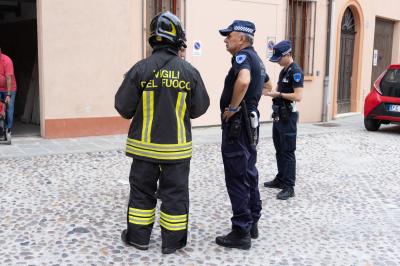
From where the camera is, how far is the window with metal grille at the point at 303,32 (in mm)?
12384

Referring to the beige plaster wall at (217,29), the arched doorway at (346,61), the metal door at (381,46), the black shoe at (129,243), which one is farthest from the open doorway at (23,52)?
the metal door at (381,46)

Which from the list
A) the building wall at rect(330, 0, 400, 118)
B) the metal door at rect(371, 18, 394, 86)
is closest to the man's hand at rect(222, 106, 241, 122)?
the building wall at rect(330, 0, 400, 118)

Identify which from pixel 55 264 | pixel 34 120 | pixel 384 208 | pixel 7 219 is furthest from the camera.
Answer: pixel 34 120

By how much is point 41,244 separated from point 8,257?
12.6 inches

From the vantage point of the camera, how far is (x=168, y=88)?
3732 mm

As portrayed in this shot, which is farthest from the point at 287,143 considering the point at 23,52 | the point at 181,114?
the point at 23,52

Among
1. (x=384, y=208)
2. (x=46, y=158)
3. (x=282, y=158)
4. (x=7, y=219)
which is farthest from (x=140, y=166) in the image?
(x=46, y=158)

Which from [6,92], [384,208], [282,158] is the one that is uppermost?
[6,92]

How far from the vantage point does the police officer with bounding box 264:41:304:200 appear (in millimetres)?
5480

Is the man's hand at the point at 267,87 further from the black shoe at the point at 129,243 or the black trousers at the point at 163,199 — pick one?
the black shoe at the point at 129,243

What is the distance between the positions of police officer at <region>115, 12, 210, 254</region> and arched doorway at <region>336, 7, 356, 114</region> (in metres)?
11.5

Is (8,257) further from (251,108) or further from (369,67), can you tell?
(369,67)

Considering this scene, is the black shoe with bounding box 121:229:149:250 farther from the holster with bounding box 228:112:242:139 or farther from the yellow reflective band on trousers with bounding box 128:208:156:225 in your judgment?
the holster with bounding box 228:112:242:139

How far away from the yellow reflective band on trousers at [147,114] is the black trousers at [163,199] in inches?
8.3
